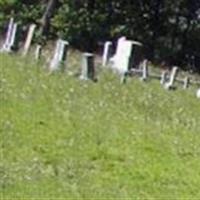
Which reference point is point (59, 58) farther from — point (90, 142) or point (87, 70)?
point (90, 142)

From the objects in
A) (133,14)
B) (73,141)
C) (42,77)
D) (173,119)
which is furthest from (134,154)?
(133,14)

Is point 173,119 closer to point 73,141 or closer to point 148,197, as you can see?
point 73,141

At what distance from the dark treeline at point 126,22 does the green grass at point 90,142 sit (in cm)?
2269

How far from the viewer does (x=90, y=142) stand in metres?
17.0

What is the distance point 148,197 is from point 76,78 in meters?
12.9

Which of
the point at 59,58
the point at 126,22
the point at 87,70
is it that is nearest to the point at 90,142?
the point at 87,70

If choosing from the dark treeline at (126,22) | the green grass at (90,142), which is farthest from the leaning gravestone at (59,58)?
the dark treeline at (126,22)

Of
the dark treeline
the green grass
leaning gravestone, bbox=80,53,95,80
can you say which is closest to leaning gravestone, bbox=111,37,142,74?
leaning gravestone, bbox=80,53,95,80

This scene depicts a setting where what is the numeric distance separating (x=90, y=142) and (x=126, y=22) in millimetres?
36840

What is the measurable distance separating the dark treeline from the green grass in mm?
22692

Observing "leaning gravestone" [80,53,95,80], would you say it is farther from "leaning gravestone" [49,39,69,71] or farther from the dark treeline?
the dark treeline

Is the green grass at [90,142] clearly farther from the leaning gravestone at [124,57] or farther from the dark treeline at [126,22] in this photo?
the dark treeline at [126,22]

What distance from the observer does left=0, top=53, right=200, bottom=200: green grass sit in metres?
13.8

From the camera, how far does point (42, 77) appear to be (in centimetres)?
2503
